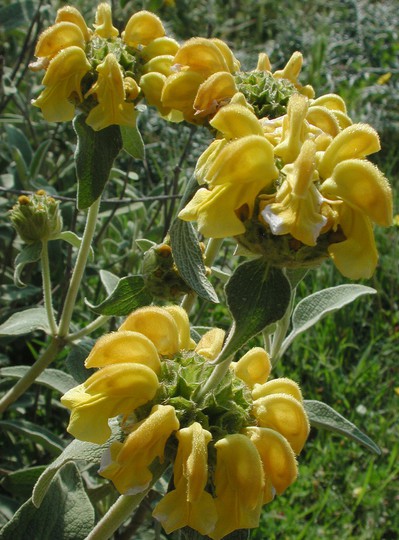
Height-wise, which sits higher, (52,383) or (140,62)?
(140,62)

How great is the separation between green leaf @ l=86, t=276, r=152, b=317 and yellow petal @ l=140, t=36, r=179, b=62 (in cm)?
43

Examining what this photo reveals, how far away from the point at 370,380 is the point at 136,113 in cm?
159

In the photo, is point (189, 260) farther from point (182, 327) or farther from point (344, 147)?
point (344, 147)

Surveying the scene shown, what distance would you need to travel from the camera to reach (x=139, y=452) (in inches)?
35.9

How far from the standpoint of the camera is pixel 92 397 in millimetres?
962

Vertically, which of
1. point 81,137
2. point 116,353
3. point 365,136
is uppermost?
point 365,136

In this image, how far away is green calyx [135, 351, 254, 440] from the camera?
98 centimetres

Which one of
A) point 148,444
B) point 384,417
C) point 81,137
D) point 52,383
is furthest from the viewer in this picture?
point 384,417

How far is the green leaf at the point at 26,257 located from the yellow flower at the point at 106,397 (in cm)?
53

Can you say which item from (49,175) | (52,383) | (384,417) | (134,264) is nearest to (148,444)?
(52,383)

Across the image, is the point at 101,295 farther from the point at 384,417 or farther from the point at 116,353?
the point at 116,353

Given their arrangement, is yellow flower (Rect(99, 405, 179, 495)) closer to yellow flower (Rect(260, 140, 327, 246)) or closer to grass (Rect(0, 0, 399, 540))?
yellow flower (Rect(260, 140, 327, 246))

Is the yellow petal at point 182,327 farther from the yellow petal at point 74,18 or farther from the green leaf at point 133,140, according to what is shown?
the yellow petal at point 74,18

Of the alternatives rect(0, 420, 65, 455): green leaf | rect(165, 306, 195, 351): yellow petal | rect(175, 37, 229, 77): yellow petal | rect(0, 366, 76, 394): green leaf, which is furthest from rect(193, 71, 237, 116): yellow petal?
rect(0, 420, 65, 455): green leaf
